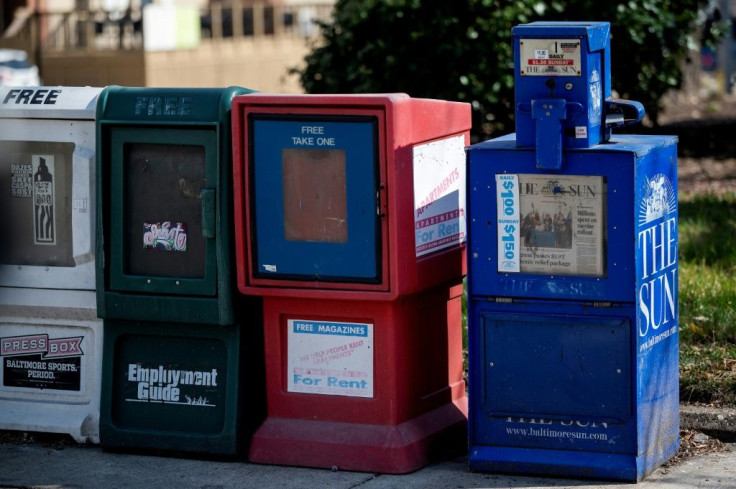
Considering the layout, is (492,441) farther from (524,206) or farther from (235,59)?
(235,59)

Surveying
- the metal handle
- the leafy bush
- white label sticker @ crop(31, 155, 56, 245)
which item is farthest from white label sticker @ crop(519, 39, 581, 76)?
the leafy bush

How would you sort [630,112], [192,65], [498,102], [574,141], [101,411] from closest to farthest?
[574,141], [630,112], [101,411], [498,102], [192,65]

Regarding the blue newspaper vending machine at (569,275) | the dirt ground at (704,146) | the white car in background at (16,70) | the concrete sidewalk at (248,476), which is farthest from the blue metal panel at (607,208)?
the white car in background at (16,70)

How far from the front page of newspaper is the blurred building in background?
16646 millimetres

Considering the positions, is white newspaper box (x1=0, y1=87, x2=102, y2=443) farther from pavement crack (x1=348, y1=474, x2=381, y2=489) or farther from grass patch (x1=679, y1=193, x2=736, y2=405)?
grass patch (x1=679, y1=193, x2=736, y2=405)

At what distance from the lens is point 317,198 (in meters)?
4.80

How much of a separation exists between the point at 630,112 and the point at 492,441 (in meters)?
1.43

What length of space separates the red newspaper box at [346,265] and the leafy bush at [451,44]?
395 centimetres

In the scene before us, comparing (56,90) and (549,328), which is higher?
(56,90)

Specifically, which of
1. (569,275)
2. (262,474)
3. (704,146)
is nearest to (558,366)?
(569,275)

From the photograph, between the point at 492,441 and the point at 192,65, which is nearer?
the point at 492,441

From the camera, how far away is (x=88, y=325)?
528 cm

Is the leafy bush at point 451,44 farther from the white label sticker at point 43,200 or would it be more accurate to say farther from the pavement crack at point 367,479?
the pavement crack at point 367,479

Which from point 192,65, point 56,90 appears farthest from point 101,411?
point 192,65
